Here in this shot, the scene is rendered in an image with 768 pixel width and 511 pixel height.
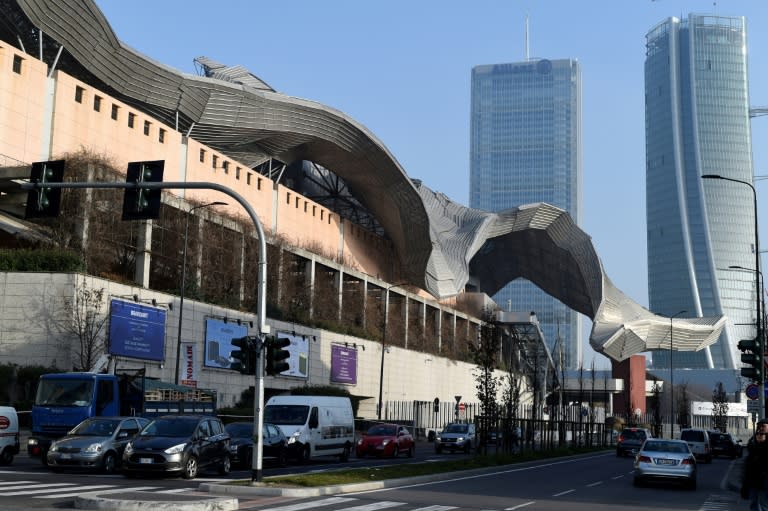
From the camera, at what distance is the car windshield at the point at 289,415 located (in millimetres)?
32750

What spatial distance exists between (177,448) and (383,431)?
57.8 feet

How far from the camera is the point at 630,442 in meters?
52.5

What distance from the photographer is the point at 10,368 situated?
134 ft

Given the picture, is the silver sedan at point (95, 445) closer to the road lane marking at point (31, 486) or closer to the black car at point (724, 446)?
the road lane marking at point (31, 486)

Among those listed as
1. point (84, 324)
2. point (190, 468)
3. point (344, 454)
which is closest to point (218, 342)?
point (84, 324)

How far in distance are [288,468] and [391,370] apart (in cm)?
4798

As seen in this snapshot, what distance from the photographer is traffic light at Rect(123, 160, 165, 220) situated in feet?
62.7

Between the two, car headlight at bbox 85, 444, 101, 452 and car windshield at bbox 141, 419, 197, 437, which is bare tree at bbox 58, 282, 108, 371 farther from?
car windshield at bbox 141, 419, 197, 437

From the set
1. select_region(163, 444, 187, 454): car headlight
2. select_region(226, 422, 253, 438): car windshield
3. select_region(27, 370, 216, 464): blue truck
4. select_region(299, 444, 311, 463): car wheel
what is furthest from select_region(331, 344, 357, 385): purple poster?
select_region(163, 444, 187, 454): car headlight

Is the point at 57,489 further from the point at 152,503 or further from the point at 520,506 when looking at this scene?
the point at 520,506

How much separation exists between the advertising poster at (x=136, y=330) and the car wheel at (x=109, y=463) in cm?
1963

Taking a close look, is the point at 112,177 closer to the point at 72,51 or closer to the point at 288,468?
the point at 72,51

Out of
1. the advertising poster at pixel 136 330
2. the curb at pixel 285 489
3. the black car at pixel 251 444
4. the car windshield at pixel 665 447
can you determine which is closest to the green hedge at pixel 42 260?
the advertising poster at pixel 136 330

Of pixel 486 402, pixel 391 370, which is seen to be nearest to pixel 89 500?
pixel 486 402
